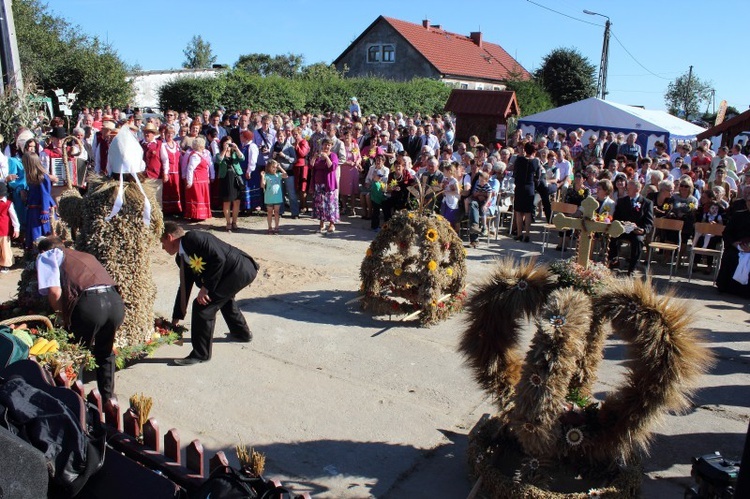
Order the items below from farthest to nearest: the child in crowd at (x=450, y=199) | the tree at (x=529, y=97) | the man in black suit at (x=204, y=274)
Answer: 1. the tree at (x=529, y=97)
2. the child in crowd at (x=450, y=199)
3. the man in black suit at (x=204, y=274)

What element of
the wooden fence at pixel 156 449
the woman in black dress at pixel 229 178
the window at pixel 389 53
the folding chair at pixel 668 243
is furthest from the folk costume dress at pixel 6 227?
the window at pixel 389 53

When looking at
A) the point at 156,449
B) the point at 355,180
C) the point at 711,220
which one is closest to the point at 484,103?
the point at 355,180

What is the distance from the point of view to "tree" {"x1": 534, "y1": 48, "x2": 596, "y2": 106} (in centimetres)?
4172

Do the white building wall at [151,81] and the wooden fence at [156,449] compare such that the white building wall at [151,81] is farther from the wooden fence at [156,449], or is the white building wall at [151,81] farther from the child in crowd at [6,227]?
the wooden fence at [156,449]

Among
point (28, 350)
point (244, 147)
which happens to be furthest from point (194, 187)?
point (28, 350)

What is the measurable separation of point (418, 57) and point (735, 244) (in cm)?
3963

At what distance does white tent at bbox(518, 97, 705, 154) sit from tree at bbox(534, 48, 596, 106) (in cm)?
1883

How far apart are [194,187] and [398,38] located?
124 feet

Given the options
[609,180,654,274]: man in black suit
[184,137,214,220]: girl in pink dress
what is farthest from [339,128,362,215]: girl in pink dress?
[609,180,654,274]: man in black suit

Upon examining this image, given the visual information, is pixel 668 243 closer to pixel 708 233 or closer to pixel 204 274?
pixel 708 233

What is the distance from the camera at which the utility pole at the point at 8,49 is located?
1305 cm

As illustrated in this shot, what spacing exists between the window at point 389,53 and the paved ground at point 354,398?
41.8 meters

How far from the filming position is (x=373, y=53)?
49.6 m

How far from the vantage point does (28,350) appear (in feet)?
15.6
